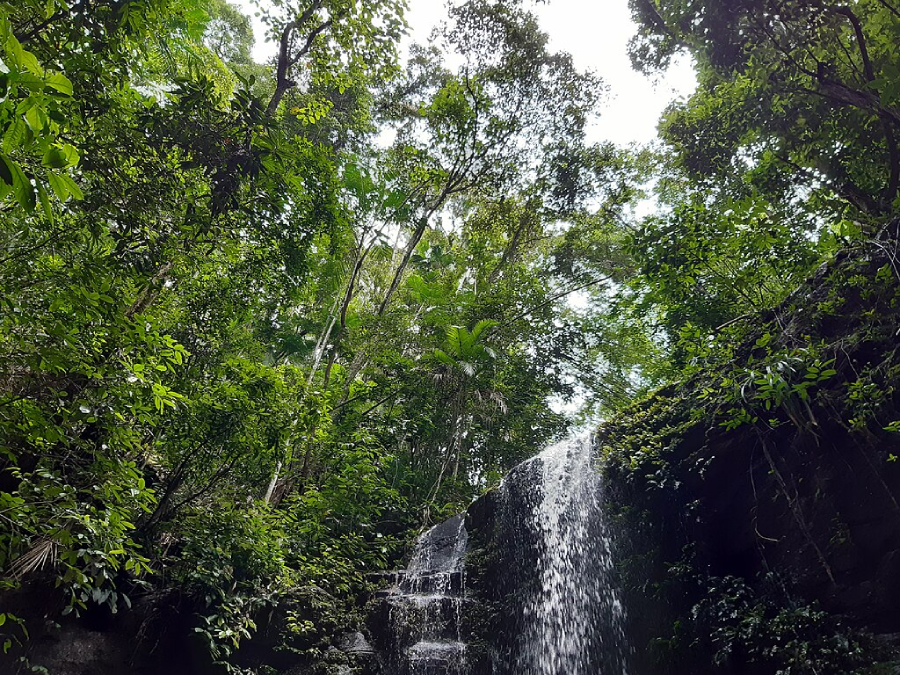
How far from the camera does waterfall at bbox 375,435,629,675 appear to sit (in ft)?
19.3

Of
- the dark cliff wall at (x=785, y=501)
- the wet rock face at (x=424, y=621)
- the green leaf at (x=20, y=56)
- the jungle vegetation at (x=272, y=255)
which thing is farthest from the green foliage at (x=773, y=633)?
the green leaf at (x=20, y=56)

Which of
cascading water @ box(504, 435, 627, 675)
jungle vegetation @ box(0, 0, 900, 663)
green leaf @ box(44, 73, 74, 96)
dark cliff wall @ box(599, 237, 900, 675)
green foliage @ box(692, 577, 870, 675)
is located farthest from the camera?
cascading water @ box(504, 435, 627, 675)

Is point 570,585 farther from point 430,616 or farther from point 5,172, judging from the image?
point 5,172

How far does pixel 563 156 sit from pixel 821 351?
9282 millimetres

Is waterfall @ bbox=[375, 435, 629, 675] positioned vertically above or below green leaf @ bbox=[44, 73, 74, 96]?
below

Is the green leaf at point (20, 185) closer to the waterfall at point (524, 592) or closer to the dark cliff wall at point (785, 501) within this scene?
the dark cliff wall at point (785, 501)

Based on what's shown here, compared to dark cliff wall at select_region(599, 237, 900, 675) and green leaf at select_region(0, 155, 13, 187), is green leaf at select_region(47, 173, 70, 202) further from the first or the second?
dark cliff wall at select_region(599, 237, 900, 675)

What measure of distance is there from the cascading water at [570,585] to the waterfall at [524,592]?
12mm

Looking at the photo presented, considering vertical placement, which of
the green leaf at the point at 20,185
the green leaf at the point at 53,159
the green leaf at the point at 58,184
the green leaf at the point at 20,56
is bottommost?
the green leaf at the point at 20,185

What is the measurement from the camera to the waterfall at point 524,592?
589cm

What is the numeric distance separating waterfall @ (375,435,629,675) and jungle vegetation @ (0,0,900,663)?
1072mm

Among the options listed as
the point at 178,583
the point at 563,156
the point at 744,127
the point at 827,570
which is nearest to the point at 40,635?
the point at 178,583

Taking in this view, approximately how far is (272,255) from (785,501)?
5.67 m

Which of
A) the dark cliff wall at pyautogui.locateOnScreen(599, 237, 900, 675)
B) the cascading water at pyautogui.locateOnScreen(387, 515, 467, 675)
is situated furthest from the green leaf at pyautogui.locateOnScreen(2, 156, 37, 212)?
the cascading water at pyautogui.locateOnScreen(387, 515, 467, 675)
